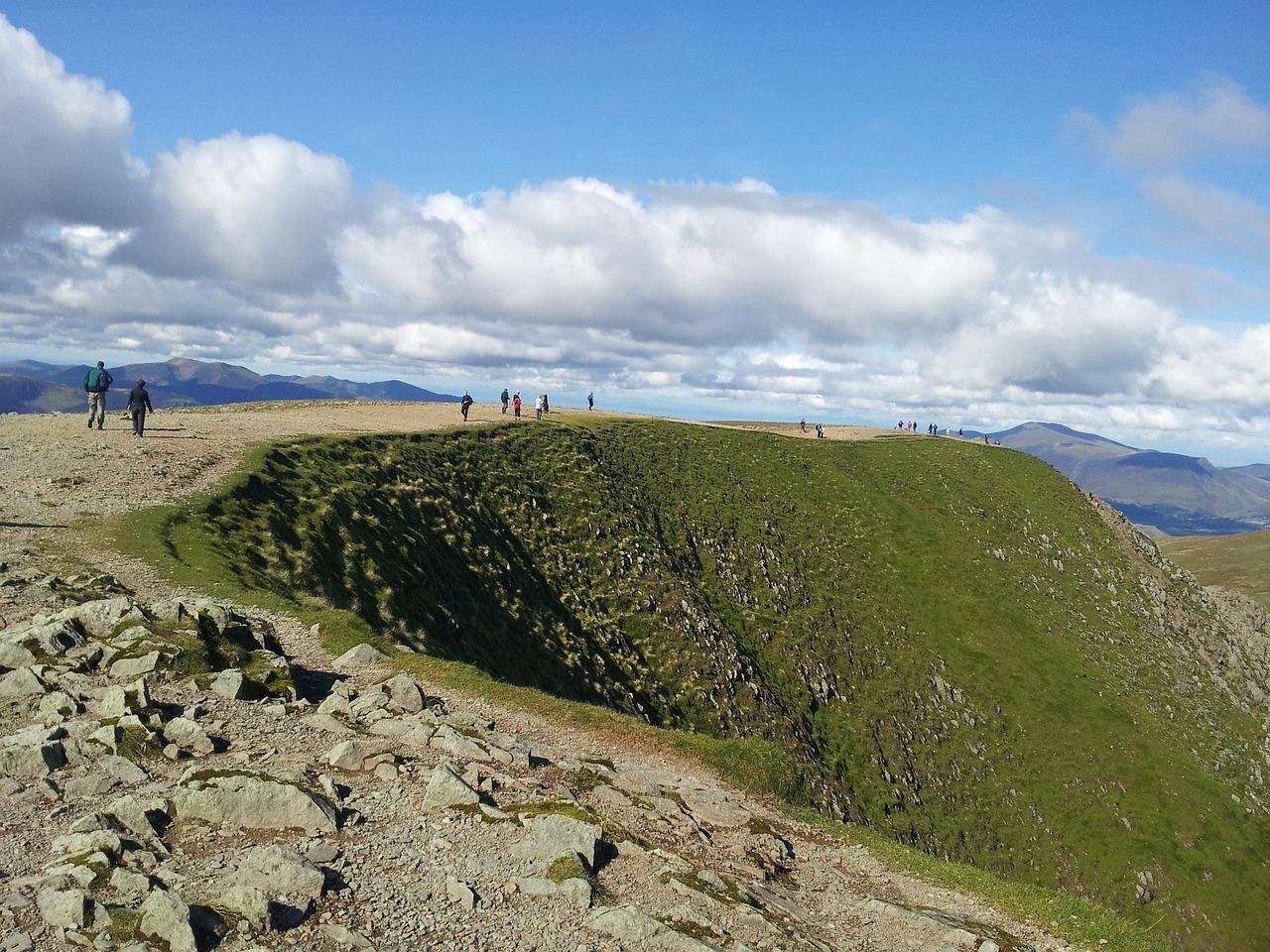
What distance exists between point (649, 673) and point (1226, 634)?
291 feet

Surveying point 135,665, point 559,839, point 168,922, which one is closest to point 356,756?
point 559,839

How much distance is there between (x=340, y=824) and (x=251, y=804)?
1739 millimetres

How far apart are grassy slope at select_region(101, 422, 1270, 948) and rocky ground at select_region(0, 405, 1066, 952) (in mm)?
6230

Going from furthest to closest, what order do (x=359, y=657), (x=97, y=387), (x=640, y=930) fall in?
(x=97, y=387)
(x=359, y=657)
(x=640, y=930)

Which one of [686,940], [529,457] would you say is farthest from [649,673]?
[686,940]

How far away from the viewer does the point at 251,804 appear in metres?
14.2

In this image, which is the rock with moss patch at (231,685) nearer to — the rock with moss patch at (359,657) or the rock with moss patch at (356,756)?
the rock with moss patch at (356,756)

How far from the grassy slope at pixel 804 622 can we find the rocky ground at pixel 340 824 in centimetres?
623

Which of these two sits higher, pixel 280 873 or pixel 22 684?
pixel 22 684

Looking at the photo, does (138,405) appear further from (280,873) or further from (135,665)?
(280,873)

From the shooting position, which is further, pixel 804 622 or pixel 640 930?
pixel 804 622

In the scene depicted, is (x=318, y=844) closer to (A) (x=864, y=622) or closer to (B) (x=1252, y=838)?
(A) (x=864, y=622)

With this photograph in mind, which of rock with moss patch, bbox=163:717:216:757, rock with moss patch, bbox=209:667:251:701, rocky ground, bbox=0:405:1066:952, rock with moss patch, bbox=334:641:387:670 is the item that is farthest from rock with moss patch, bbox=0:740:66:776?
rock with moss patch, bbox=334:641:387:670

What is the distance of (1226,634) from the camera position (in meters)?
96.8
